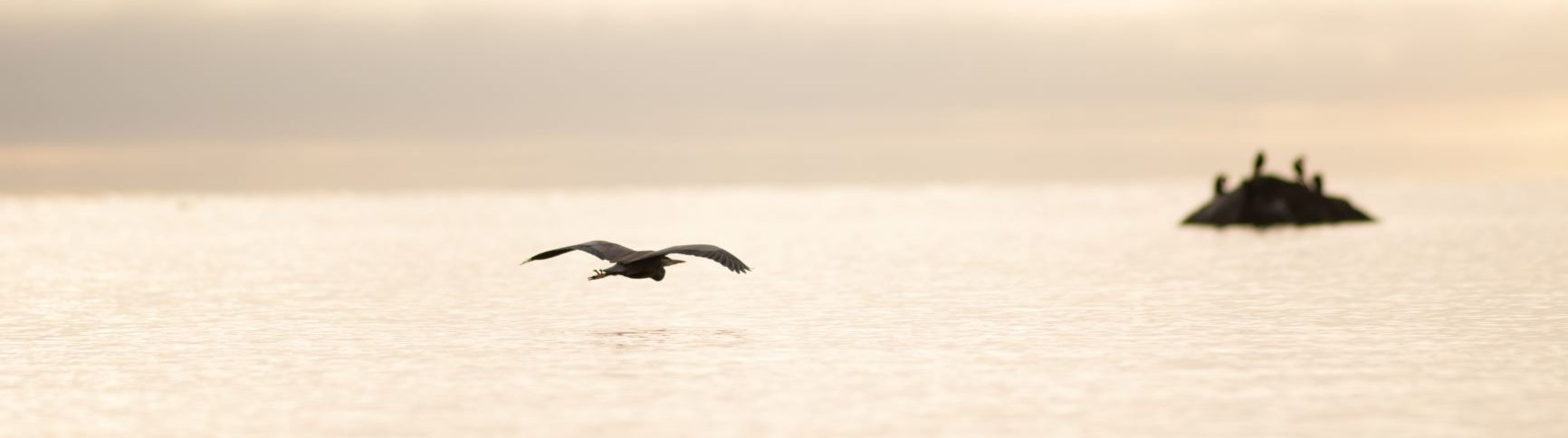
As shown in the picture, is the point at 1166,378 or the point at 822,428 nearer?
the point at 822,428

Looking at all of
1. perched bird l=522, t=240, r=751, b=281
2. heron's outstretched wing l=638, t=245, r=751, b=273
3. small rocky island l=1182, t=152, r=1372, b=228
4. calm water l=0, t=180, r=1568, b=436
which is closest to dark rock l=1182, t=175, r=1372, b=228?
small rocky island l=1182, t=152, r=1372, b=228

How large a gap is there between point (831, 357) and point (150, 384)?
935 centimetres

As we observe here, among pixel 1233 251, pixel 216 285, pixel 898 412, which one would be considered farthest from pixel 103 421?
pixel 1233 251

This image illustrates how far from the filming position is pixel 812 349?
27203mm

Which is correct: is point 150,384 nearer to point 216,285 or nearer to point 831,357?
point 831,357

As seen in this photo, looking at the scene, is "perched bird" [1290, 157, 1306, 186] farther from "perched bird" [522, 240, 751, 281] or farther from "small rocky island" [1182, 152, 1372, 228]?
"perched bird" [522, 240, 751, 281]

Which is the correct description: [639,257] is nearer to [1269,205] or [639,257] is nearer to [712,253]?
[712,253]

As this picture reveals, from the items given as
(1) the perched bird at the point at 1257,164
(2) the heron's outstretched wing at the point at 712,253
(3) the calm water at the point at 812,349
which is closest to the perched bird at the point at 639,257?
(2) the heron's outstretched wing at the point at 712,253

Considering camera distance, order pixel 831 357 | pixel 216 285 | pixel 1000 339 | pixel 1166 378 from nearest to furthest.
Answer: pixel 1166 378
pixel 831 357
pixel 1000 339
pixel 216 285

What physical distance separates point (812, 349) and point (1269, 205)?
61.9 meters

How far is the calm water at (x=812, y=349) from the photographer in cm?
1975

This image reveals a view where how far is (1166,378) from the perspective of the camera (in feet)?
75.2

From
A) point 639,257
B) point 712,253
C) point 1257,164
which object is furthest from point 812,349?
point 1257,164

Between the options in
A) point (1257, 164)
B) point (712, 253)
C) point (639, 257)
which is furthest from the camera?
point (1257, 164)
